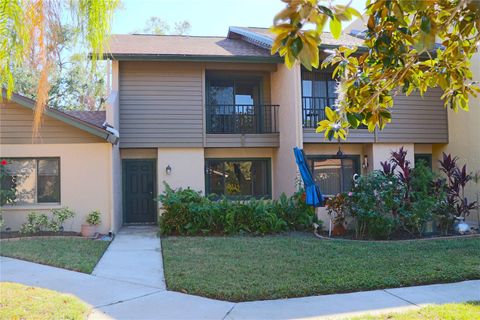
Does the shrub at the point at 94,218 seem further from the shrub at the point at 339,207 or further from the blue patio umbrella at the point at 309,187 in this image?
the shrub at the point at 339,207

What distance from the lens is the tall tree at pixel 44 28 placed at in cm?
470

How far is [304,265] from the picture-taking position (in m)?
7.35

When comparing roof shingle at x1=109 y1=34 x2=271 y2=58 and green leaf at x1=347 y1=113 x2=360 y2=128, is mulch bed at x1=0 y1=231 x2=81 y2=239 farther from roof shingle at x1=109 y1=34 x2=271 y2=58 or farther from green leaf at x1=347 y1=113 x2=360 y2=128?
Result: green leaf at x1=347 y1=113 x2=360 y2=128

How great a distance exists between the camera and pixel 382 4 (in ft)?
11.2

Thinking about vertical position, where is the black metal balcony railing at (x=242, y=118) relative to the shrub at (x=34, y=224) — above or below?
above

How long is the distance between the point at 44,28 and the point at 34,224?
→ 7583 millimetres

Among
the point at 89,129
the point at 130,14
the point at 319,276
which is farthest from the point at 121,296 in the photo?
the point at 89,129

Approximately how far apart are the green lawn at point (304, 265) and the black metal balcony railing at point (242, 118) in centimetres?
502

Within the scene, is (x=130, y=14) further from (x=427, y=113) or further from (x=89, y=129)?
(x=427, y=113)

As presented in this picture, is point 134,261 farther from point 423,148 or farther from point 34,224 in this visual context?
point 423,148

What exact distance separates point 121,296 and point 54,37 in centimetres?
357

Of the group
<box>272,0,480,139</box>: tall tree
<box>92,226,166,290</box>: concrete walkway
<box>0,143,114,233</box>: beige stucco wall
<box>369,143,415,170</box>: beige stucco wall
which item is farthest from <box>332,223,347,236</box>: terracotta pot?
<box>272,0,480,139</box>: tall tree

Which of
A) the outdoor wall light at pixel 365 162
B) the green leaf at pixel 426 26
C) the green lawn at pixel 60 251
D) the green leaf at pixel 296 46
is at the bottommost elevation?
the green lawn at pixel 60 251

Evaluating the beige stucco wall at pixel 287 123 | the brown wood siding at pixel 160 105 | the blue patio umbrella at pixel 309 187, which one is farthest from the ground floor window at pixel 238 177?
A: the blue patio umbrella at pixel 309 187
